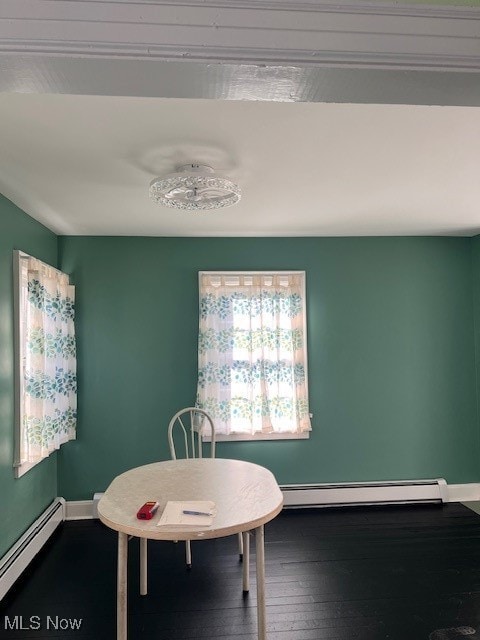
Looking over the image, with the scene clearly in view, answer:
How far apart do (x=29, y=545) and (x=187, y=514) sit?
1.66 meters

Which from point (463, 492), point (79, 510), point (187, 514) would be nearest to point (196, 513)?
point (187, 514)

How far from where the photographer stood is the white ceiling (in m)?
1.68

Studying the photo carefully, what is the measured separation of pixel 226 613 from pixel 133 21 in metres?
2.62

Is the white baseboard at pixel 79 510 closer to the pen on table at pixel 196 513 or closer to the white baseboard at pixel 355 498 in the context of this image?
the white baseboard at pixel 355 498

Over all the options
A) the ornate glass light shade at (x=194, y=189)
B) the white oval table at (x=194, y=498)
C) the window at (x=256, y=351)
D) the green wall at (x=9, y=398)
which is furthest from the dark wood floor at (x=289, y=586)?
the ornate glass light shade at (x=194, y=189)

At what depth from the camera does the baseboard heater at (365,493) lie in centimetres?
372

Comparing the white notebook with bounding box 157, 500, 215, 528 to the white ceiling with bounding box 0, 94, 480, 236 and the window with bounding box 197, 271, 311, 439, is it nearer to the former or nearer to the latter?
the white ceiling with bounding box 0, 94, 480, 236

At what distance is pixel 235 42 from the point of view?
28.1 inches

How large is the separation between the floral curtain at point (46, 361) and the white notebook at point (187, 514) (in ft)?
4.61

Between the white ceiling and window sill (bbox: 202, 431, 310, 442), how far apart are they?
70.9 inches

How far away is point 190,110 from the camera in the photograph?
1.65 meters

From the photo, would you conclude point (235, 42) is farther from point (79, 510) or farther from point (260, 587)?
point (79, 510)

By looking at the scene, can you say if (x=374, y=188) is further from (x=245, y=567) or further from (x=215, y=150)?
(x=245, y=567)

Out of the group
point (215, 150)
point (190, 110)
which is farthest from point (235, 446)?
point (190, 110)
